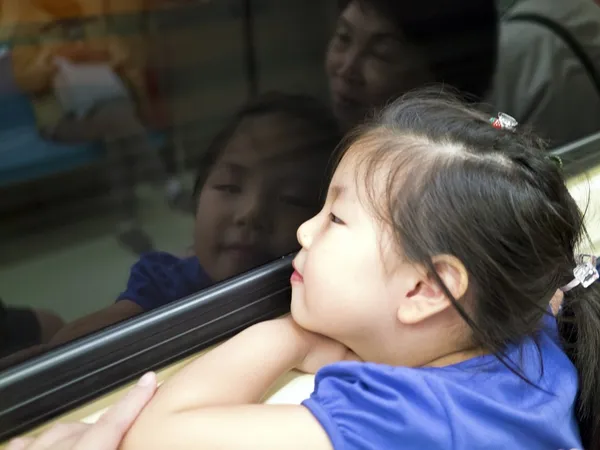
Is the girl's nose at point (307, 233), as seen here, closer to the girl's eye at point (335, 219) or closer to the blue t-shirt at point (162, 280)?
the girl's eye at point (335, 219)

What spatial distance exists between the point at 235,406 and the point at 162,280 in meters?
0.20

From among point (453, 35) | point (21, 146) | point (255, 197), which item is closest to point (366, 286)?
point (255, 197)

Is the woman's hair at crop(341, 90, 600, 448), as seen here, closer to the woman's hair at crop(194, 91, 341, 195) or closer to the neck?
the neck

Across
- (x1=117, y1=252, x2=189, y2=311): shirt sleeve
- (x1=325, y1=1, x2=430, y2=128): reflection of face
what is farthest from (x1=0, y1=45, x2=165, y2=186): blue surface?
(x1=325, y1=1, x2=430, y2=128): reflection of face

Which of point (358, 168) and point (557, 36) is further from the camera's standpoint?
point (557, 36)

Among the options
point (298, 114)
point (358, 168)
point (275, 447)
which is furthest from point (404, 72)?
point (275, 447)

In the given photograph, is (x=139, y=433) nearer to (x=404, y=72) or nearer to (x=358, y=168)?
(x=358, y=168)

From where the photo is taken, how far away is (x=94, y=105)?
0.58 metres

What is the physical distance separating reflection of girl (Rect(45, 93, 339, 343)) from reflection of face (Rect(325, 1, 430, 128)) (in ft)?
0.15

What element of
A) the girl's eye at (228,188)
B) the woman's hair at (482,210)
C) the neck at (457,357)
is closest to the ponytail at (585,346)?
the woman's hair at (482,210)

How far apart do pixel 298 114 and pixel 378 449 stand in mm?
422

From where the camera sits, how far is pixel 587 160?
3.77 ft

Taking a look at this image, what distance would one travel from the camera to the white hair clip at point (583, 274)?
678 millimetres

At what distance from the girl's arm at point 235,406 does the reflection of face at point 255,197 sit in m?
0.13
